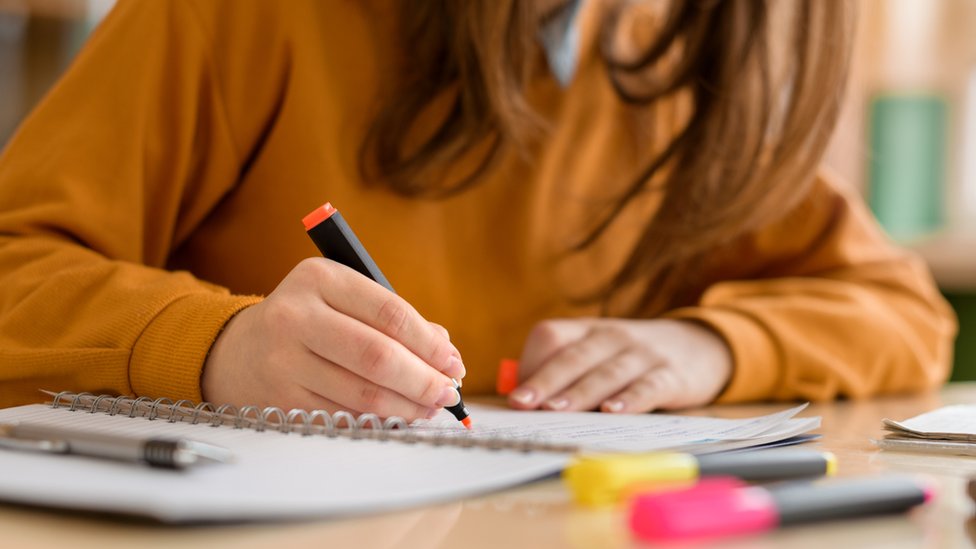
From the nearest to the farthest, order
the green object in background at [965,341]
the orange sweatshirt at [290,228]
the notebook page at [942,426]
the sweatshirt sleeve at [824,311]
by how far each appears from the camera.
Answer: the notebook page at [942,426], the orange sweatshirt at [290,228], the sweatshirt sleeve at [824,311], the green object in background at [965,341]

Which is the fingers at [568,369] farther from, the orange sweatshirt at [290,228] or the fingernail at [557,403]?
the orange sweatshirt at [290,228]

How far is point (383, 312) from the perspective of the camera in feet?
1.70

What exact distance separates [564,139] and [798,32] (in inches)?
9.6

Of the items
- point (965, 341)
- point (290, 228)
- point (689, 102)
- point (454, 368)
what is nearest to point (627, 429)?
point (454, 368)

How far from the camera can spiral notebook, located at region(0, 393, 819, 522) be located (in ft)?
1.13

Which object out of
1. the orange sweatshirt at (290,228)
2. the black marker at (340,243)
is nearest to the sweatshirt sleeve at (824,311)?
the orange sweatshirt at (290,228)

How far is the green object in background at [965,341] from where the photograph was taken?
2.10 metres

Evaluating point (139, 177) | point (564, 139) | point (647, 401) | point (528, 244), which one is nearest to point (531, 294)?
point (528, 244)

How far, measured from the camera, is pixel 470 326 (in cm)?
94

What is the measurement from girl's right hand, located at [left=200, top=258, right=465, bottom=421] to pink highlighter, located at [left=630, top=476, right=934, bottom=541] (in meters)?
0.19

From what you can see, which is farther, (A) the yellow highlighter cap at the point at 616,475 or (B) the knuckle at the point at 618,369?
(B) the knuckle at the point at 618,369

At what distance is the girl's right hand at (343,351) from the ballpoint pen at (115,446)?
123mm

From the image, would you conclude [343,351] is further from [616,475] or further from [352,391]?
[616,475]

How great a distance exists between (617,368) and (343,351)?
272mm
